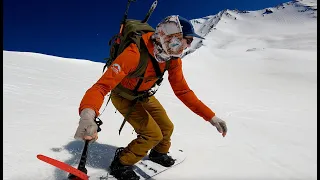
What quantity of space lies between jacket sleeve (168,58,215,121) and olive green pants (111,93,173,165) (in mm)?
406

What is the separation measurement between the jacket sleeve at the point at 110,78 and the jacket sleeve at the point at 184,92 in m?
1.05

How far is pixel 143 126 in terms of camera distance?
3.88 meters

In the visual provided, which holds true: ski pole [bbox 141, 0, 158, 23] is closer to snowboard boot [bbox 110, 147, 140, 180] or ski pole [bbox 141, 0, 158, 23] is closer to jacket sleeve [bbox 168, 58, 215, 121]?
jacket sleeve [bbox 168, 58, 215, 121]

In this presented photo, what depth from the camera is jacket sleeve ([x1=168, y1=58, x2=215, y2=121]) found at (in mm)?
4342

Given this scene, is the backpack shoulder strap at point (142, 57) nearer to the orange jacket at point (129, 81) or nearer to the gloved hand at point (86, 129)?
the orange jacket at point (129, 81)

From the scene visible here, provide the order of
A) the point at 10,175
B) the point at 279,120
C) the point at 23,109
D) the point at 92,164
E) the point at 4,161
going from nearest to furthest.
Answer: the point at 10,175
the point at 4,161
the point at 92,164
the point at 23,109
the point at 279,120

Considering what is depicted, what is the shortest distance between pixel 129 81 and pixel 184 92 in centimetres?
98

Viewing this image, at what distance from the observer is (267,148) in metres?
5.64

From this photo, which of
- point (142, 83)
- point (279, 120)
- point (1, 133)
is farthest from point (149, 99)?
point (279, 120)

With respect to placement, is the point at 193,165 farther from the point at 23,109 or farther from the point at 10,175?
the point at 23,109

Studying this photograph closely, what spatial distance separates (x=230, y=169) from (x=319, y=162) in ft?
5.50

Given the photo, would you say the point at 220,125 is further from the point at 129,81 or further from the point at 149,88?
the point at 129,81

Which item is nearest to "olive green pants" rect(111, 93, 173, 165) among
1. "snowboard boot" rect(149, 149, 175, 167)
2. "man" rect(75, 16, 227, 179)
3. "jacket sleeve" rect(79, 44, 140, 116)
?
"man" rect(75, 16, 227, 179)

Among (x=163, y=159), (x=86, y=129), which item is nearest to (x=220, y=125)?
(x=163, y=159)
